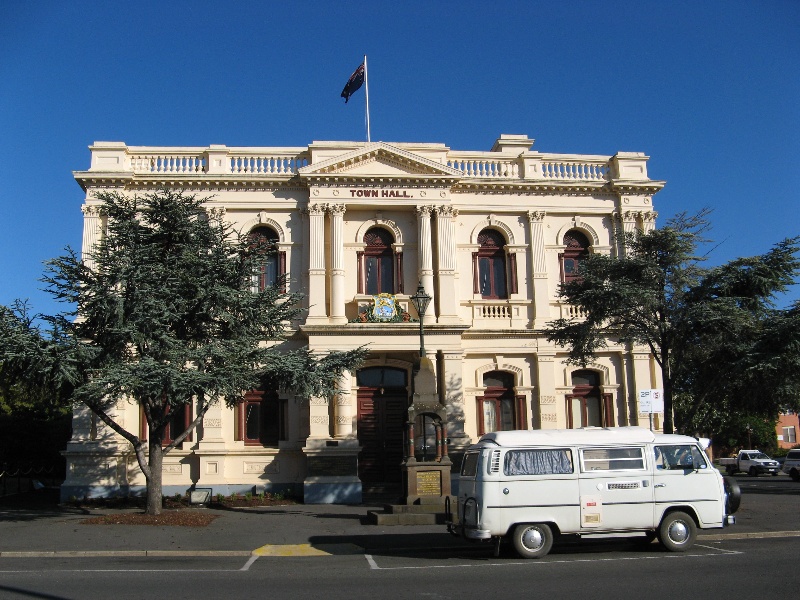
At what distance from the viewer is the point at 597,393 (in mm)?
28734

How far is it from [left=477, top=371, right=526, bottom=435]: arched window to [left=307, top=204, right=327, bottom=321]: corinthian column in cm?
655

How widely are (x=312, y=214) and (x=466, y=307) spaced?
6.45m

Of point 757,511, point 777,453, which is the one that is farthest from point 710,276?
point 777,453

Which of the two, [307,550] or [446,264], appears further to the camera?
[446,264]

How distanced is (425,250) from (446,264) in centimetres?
90

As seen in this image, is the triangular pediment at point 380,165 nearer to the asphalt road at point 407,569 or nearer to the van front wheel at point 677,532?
the asphalt road at point 407,569

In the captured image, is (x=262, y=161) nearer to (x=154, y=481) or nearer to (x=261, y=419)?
(x=261, y=419)

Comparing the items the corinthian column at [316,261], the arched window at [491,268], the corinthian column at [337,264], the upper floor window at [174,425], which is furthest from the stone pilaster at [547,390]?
the upper floor window at [174,425]

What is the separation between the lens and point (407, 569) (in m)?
13.1

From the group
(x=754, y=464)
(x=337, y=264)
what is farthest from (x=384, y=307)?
(x=754, y=464)

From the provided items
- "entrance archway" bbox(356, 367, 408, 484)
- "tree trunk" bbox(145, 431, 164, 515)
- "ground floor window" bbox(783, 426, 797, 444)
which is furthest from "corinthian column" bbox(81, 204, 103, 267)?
"ground floor window" bbox(783, 426, 797, 444)

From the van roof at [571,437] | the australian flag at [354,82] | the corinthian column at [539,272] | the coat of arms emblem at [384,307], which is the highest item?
the australian flag at [354,82]

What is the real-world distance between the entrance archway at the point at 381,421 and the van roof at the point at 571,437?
12.6 metres

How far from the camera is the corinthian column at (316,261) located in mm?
26844
